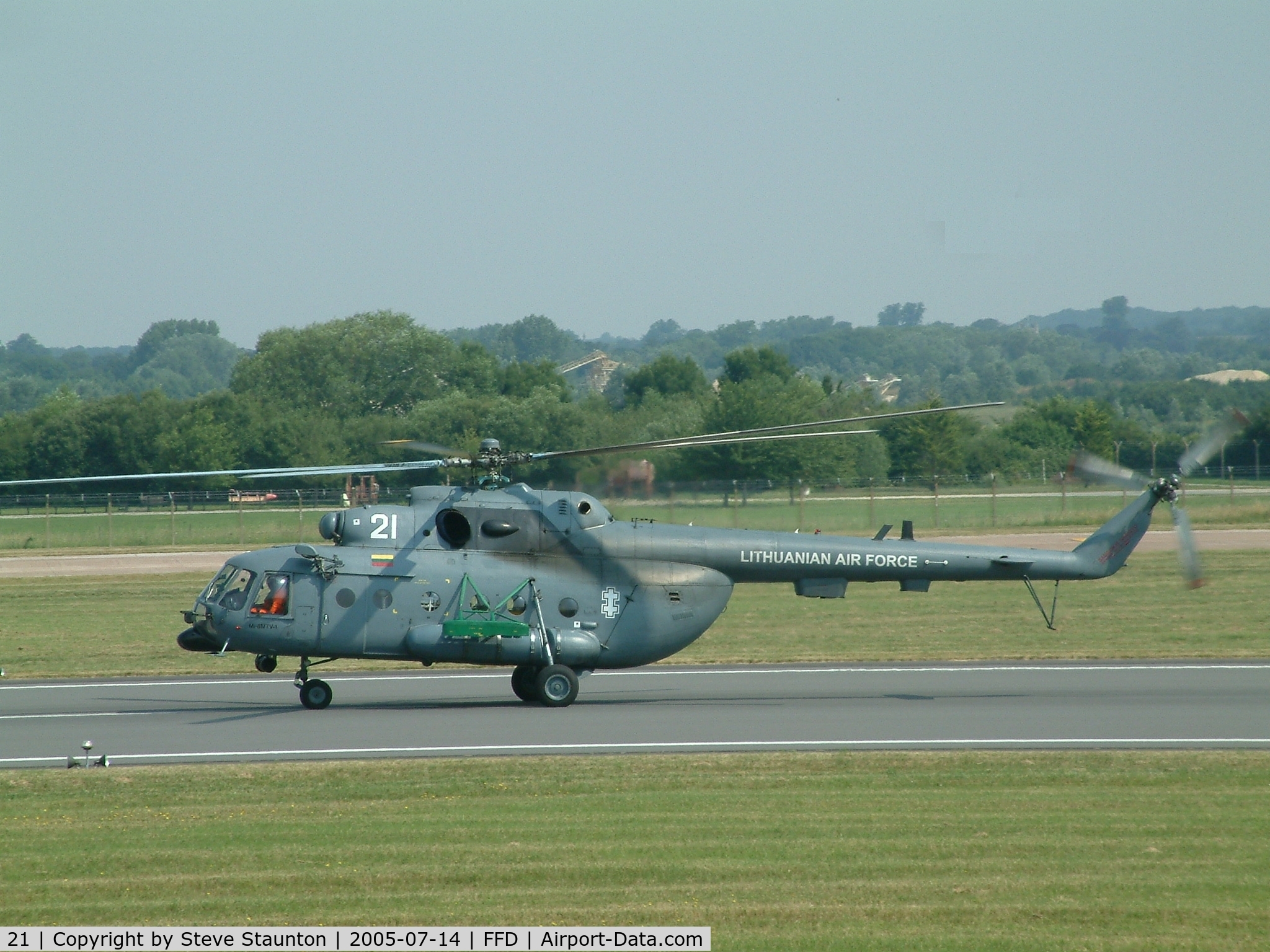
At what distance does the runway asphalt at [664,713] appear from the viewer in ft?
54.9

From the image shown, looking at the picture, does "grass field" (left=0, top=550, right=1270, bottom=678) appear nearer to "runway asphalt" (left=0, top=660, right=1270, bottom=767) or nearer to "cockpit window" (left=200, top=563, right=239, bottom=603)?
"runway asphalt" (left=0, top=660, right=1270, bottom=767)

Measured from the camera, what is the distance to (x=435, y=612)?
63.5 feet

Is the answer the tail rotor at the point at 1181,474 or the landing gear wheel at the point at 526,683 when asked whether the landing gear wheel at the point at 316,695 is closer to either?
the landing gear wheel at the point at 526,683

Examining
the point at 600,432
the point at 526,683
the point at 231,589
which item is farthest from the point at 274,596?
the point at 600,432

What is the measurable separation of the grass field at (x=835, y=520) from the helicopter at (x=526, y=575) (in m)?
21.9

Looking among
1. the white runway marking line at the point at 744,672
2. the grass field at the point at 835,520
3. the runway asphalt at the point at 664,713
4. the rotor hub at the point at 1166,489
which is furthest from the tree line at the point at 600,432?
the rotor hub at the point at 1166,489

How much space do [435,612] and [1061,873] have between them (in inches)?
428

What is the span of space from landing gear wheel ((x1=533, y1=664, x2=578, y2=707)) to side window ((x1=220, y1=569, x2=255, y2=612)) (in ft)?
14.9

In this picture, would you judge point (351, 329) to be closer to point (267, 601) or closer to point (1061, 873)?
point (267, 601)

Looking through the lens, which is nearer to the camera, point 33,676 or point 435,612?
point 435,612

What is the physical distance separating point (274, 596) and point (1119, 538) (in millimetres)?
13152

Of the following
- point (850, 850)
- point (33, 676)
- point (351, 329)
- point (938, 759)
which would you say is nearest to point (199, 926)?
point (850, 850)

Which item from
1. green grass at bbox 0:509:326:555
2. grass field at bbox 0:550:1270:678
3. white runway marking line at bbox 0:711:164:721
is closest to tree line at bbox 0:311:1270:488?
green grass at bbox 0:509:326:555

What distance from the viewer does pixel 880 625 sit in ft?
97.2
